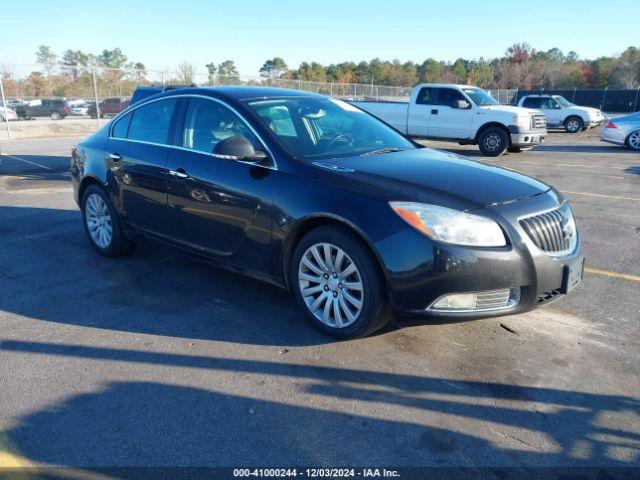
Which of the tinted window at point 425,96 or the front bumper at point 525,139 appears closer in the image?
the front bumper at point 525,139

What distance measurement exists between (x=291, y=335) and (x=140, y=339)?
3.48 ft

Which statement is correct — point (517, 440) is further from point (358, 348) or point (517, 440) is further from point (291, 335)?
point (291, 335)

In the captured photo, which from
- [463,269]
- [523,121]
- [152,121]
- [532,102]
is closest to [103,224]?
[152,121]

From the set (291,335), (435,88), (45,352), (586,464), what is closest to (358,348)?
(291,335)

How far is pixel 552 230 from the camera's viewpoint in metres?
3.54

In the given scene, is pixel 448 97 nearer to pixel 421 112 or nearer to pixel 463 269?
pixel 421 112

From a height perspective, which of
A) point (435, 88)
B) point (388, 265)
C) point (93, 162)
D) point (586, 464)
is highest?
point (435, 88)

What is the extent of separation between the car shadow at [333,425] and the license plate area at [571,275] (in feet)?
2.33

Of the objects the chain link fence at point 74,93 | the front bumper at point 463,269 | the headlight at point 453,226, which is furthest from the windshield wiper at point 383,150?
the chain link fence at point 74,93

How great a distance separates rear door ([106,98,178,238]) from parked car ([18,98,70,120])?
83.5ft

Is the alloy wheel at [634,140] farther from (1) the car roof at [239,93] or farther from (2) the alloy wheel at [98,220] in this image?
(2) the alloy wheel at [98,220]

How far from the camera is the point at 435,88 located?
1576 centimetres

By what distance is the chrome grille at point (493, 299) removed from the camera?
3.31 m

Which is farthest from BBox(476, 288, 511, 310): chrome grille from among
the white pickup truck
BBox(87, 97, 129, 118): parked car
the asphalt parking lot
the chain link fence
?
BBox(87, 97, 129, 118): parked car
